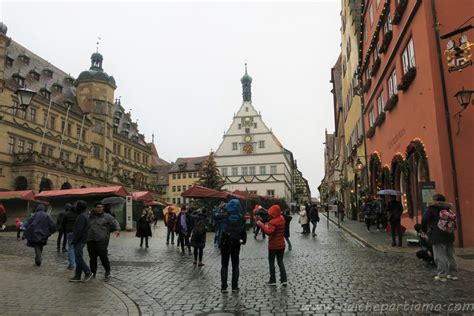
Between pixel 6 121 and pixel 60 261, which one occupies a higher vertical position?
pixel 6 121

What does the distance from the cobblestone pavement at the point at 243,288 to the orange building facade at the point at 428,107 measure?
3.55m

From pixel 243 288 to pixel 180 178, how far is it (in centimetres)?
8979

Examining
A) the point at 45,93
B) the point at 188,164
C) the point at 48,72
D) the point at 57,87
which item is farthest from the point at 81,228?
the point at 188,164

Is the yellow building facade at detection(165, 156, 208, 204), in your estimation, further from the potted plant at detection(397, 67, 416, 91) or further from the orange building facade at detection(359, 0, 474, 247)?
the potted plant at detection(397, 67, 416, 91)

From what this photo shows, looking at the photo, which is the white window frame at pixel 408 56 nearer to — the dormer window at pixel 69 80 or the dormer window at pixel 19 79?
the dormer window at pixel 19 79

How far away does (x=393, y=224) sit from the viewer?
51.1 feet

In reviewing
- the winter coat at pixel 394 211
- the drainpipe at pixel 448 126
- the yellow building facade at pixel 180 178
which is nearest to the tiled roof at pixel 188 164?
the yellow building facade at pixel 180 178

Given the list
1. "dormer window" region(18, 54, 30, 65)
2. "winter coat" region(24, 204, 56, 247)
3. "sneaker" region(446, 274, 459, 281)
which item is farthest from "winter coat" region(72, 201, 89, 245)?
"dormer window" region(18, 54, 30, 65)

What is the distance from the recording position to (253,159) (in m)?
87.1

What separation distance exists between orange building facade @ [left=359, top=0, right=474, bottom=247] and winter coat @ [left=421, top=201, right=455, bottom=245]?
574 cm

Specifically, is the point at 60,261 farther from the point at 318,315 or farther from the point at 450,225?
the point at 450,225

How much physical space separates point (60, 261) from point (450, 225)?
11.3 meters

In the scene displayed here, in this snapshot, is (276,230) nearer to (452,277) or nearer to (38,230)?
(452,277)

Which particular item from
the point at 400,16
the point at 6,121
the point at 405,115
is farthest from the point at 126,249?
the point at 6,121
